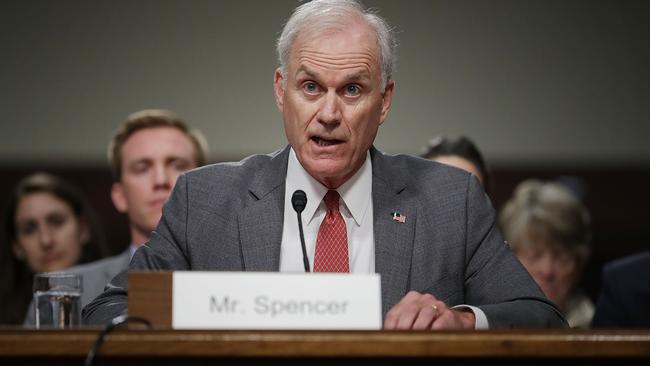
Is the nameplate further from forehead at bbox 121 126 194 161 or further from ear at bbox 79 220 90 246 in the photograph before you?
ear at bbox 79 220 90 246

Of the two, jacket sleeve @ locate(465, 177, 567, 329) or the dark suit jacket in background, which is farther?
the dark suit jacket in background

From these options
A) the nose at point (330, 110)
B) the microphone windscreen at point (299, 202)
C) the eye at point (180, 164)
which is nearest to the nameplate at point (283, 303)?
the microphone windscreen at point (299, 202)

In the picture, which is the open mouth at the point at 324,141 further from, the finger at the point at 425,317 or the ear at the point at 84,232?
the ear at the point at 84,232

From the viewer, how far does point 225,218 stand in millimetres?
2352

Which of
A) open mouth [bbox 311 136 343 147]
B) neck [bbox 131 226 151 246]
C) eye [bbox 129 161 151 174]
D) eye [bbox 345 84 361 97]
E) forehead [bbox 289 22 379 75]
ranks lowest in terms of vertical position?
neck [bbox 131 226 151 246]

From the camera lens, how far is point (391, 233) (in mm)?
2336

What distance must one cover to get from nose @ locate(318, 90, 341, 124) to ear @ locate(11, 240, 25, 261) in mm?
2405

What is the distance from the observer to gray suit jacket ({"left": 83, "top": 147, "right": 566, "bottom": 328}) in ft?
7.49

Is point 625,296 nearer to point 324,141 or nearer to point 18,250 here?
point 324,141

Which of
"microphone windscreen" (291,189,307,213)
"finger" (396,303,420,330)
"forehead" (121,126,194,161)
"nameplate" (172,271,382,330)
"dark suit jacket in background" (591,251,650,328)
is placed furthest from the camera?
"forehead" (121,126,194,161)

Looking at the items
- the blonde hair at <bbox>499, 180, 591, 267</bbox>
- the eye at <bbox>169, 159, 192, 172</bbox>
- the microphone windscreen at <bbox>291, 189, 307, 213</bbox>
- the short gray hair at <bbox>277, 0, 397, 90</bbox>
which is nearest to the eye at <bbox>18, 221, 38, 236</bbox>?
the eye at <bbox>169, 159, 192, 172</bbox>

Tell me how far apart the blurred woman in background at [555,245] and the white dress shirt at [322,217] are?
1.76 m

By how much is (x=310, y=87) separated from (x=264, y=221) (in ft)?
1.04

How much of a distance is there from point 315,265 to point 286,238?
0.35ft
